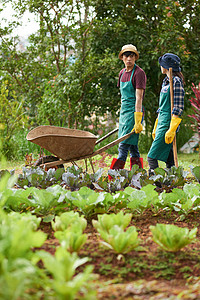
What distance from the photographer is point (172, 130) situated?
3539 mm

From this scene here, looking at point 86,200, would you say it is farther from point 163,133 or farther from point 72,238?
point 163,133

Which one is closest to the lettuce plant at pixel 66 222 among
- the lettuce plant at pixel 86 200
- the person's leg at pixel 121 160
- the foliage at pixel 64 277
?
the lettuce plant at pixel 86 200

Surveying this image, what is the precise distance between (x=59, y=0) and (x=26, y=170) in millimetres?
4921

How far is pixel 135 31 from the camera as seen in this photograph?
24.1ft

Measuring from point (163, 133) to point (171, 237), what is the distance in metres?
2.33

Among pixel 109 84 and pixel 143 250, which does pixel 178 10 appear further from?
pixel 143 250

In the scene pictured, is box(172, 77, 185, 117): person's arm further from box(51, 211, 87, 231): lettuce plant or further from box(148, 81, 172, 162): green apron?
box(51, 211, 87, 231): lettuce plant

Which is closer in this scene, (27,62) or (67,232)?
(67,232)

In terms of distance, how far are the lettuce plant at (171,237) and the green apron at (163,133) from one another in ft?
7.28

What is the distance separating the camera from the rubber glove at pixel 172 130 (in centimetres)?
353

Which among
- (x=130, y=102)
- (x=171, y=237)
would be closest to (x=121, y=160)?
(x=130, y=102)

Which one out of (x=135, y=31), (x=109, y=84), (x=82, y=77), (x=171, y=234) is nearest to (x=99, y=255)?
(x=171, y=234)

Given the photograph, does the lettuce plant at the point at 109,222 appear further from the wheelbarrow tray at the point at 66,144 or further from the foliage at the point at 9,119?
the foliage at the point at 9,119

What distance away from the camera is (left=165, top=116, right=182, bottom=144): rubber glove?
139 inches
